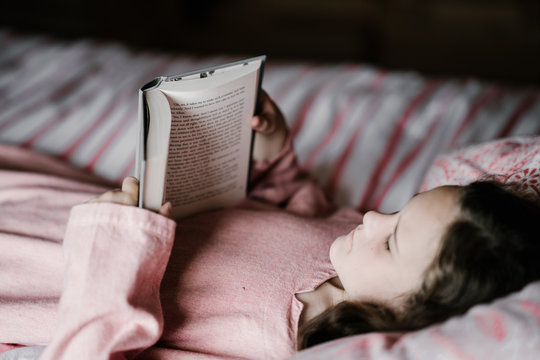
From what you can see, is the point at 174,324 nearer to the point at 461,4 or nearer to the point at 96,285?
the point at 96,285

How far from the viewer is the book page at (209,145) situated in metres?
0.65

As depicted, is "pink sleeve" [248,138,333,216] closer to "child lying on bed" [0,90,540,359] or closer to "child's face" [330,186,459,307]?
"child lying on bed" [0,90,540,359]

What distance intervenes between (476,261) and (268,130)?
1.28 feet

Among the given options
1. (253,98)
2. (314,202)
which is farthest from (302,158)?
(253,98)

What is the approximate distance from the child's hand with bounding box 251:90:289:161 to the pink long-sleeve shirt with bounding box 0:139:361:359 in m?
0.11

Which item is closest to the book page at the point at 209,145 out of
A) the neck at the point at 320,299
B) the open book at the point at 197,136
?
the open book at the point at 197,136

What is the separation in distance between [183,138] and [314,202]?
1.14 feet

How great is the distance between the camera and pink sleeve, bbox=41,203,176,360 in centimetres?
57

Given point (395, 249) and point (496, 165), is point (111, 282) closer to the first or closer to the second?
point (395, 249)

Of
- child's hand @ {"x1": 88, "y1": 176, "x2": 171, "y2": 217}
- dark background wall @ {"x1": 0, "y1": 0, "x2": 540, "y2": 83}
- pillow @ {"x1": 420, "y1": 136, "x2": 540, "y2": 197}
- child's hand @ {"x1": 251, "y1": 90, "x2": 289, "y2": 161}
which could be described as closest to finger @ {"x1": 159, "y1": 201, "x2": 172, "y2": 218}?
child's hand @ {"x1": 88, "y1": 176, "x2": 171, "y2": 217}

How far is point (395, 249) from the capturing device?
0.60m

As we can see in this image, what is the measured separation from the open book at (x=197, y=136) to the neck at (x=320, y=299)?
217mm

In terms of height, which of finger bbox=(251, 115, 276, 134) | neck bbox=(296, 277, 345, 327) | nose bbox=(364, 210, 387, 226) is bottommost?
neck bbox=(296, 277, 345, 327)

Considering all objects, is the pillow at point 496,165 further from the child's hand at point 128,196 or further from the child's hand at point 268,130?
the child's hand at point 128,196
